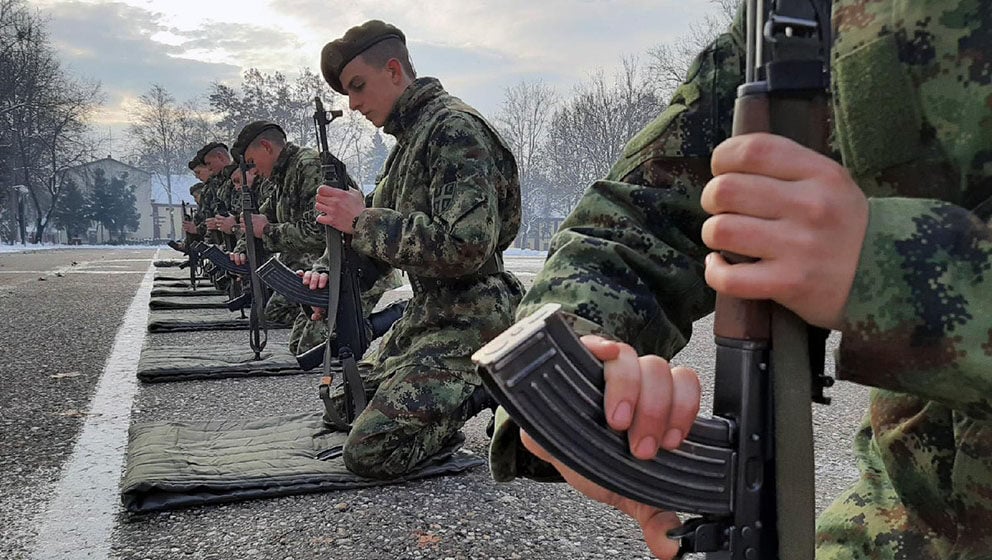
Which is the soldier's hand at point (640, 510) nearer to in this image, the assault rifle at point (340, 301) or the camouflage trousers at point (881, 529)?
the camouflage trousers at point (881, 529)

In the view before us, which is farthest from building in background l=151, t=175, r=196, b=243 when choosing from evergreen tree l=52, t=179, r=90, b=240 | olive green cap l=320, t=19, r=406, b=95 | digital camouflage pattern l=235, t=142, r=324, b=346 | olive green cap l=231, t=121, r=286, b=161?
olive green cap l=320, t=19, r=406, b=95

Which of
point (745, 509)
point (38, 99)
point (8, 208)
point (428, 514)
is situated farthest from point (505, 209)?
point (8, 208)

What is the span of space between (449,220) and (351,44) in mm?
1243

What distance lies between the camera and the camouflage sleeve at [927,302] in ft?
2.47

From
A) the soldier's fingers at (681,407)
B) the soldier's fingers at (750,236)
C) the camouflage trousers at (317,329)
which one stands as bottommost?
the camouflage trousers at (317,329)

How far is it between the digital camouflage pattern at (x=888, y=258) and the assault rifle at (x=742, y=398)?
94 mm

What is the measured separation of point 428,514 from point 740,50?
2347 millimetres

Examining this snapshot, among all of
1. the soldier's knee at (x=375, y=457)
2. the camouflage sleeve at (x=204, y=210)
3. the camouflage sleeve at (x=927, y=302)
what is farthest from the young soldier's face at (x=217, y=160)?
the camouflage sleeve at (x=927, y=302)

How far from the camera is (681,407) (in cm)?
83

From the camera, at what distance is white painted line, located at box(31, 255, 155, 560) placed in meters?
2.72

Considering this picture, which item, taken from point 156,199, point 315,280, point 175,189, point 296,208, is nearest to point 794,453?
point 315,280

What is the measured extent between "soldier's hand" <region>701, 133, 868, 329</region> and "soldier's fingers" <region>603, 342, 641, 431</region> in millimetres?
147

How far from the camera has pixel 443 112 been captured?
147 inches

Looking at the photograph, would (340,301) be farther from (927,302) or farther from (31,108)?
(31,108)
